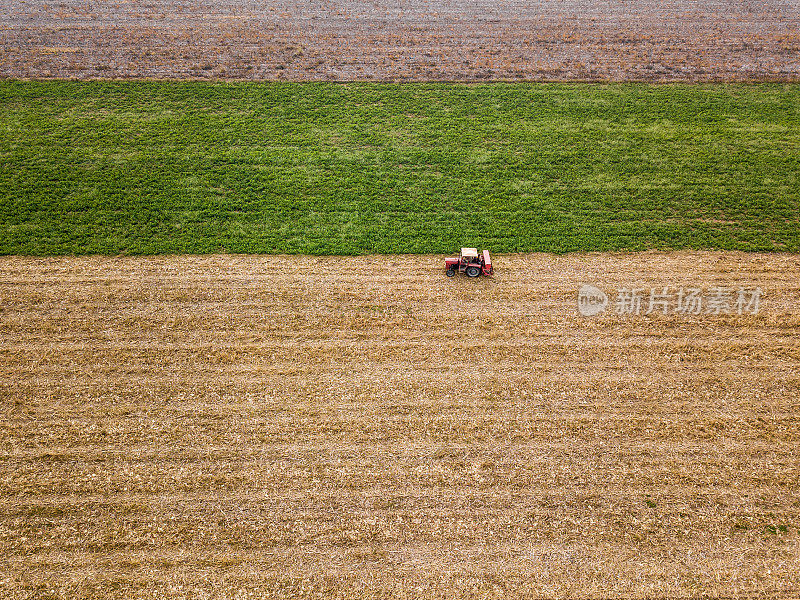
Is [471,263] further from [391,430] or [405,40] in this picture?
[405,40]

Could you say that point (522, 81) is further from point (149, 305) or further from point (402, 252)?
point (149, 305)

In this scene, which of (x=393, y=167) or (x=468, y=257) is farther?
(x=393, y=167)

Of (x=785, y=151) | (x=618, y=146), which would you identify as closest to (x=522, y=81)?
(x=618, y=146)

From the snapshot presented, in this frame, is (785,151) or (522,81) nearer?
(785,151)

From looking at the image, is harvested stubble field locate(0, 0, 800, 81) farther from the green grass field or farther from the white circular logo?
the white circular logo

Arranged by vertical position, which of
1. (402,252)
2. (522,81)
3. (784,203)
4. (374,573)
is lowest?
(374,573)

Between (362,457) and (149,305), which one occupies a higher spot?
(149,305)

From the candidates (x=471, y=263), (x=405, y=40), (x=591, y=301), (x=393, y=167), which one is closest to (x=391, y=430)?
(x=471, y=263)

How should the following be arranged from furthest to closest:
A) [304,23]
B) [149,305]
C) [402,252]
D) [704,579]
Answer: [304,23] < [402,252] < [149,305] < [704,579]
